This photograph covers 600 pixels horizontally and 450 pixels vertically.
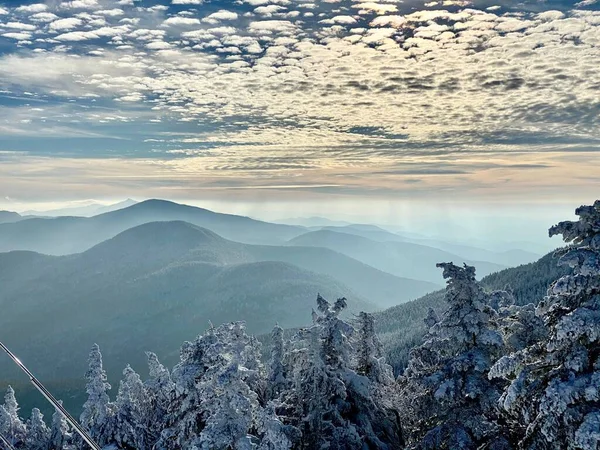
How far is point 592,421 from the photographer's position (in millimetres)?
11102

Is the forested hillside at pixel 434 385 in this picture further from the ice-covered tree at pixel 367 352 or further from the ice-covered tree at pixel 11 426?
the ice-covered tree at pixel 11 426

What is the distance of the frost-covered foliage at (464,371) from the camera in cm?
1655

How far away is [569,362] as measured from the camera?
11945 millimetres

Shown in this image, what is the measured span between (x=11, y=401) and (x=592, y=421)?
49.2 metres

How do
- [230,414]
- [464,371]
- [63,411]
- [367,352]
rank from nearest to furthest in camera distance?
[63,411]
[464,371]
[230,414]
[367,352]

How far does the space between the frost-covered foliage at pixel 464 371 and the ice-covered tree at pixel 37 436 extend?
33.3m

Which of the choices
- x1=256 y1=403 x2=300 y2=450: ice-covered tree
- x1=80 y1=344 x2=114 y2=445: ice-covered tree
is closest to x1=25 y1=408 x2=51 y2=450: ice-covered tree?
x1=80 y1=344 x2=114 y2=445: ice-covered tree

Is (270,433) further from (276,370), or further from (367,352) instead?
(276,370)

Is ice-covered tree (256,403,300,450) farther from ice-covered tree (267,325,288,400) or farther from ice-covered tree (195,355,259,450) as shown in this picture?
ice-covered tree (267,325,288,400)

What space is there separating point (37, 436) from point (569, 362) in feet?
141

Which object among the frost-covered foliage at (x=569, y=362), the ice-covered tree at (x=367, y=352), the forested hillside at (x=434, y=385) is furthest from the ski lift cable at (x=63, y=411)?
the ice-covered tree at (x=367, y=352)

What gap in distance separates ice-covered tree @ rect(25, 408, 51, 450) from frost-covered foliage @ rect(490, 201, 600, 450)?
37831mm

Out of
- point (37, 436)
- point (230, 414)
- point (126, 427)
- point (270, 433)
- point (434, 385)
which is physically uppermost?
point (434, 385)

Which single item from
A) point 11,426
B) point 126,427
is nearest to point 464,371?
point 126,427
